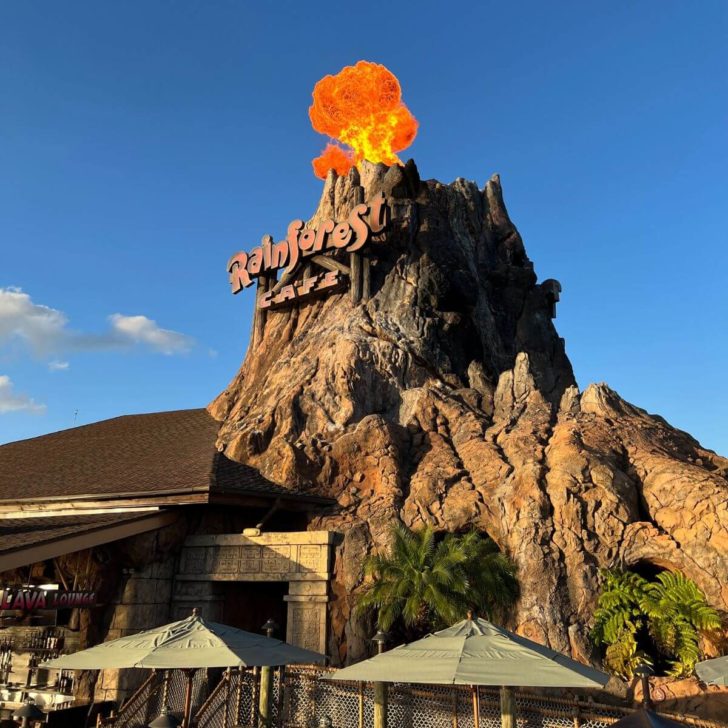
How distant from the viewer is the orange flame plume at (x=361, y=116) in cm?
4728

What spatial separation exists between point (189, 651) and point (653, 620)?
499 inches

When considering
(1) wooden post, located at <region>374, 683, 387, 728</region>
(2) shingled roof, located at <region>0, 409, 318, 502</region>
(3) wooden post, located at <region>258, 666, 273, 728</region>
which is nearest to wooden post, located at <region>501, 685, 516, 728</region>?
(1) wooden post, located at <region>374, 683, 387, 728</region>

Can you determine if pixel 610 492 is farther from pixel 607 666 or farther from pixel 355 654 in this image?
pixel 355 654

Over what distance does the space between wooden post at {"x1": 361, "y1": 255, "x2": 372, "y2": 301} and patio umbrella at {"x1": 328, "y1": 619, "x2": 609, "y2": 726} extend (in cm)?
2417

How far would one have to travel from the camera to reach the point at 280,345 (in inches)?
1341

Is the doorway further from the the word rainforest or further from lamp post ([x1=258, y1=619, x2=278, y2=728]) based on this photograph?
the the word rainforest

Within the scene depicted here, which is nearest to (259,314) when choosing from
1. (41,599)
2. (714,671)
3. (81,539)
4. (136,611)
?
(136,611)


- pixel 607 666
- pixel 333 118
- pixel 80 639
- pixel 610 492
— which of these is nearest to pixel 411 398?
pixel 610 492

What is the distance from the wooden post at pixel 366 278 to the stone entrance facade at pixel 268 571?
15.4 metres

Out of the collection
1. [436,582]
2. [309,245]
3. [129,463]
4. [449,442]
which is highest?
[309,245]

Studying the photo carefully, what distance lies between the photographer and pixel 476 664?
26.1 feet

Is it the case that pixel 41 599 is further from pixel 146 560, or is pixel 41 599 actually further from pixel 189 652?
pixel 189 652

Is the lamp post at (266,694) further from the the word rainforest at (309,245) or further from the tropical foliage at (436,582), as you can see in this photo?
the the word rainforest at (309,245)

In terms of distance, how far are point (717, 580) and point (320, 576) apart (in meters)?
10.7
